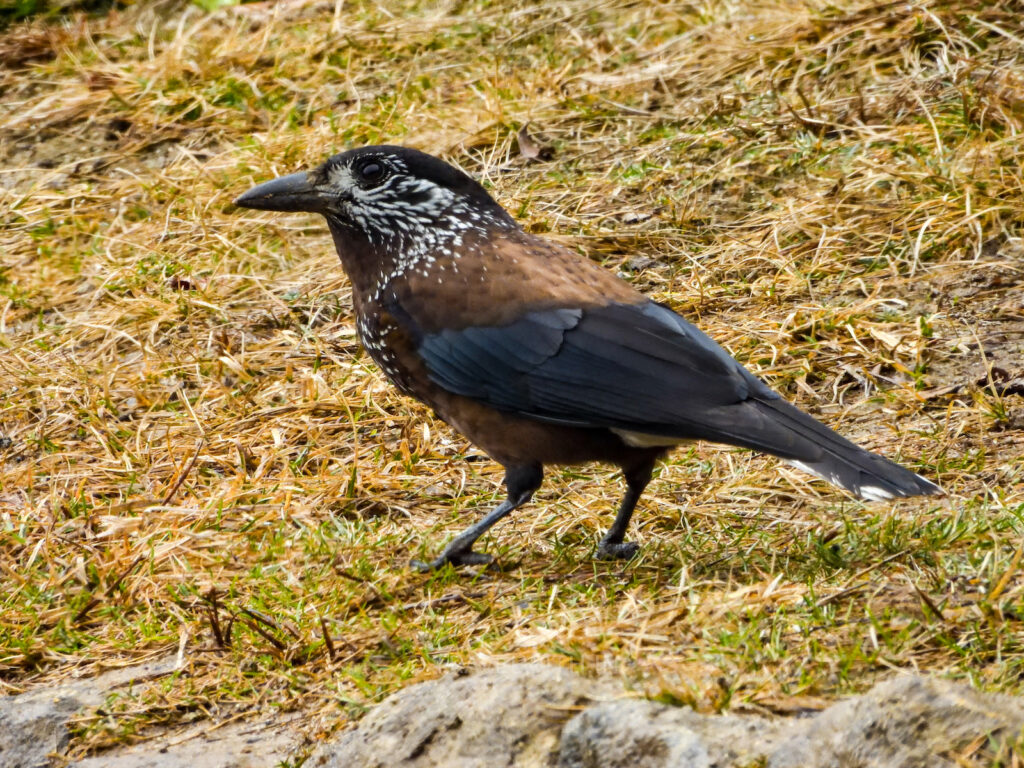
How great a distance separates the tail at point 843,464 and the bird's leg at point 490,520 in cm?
81

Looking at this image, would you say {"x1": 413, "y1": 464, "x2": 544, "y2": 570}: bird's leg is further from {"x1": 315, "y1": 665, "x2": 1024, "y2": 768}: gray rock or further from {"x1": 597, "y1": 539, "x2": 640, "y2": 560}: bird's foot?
{"x1": 315, "y1": 665, "x2": 1024, "y2": 768}: gray rock

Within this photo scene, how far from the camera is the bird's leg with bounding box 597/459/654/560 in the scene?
4.66 meters

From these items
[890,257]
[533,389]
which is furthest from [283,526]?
[890,257]

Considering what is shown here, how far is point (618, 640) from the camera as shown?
3.71m

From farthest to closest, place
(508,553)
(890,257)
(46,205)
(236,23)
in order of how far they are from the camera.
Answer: (236,23), (46,205), (890,257), (508,553)

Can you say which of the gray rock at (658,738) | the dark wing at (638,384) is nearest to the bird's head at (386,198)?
the dark wing at (638,384)

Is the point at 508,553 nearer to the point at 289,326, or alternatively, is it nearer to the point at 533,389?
the point at 533,389

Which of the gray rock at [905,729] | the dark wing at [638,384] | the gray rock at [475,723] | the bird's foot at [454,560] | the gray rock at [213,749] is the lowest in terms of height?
the bird's foot at [454,560]

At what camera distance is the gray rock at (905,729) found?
294cm

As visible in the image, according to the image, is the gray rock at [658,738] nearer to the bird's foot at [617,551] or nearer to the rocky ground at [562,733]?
the rocky ground at [562,733]

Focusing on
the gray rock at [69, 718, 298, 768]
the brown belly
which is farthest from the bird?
the gray rock at [69, 718, 298, 768]

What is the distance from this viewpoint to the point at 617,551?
4.66m

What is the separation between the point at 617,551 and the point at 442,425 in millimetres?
1456

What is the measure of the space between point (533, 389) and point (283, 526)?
44.1 inches
